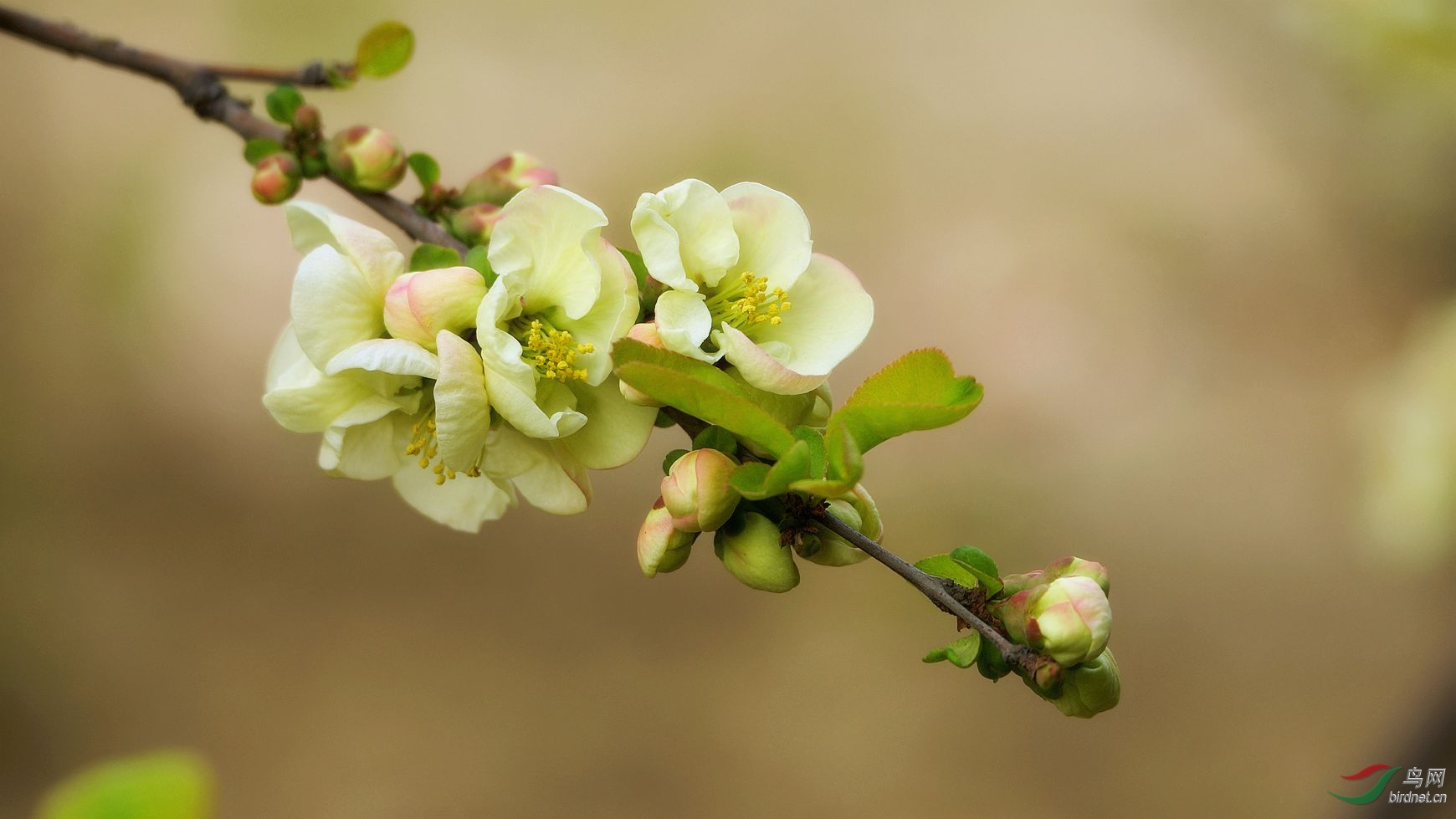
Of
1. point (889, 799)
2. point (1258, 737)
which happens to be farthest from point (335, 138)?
point (1258, 737)

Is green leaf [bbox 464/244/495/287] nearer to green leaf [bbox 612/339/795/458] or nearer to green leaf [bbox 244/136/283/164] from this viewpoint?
green leaf [bbox 612/339/795/458]

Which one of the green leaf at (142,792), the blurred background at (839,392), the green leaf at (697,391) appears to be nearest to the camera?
the green leaf at (142,792)

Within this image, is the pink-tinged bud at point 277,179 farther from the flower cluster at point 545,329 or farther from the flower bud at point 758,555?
the flower bud at point 758,555

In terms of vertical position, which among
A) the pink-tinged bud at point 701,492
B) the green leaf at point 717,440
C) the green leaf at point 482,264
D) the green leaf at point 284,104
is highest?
the green leaf at point 284,104

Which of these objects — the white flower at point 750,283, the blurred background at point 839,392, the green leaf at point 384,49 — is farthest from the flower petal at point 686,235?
the blurred background at point 839,392
